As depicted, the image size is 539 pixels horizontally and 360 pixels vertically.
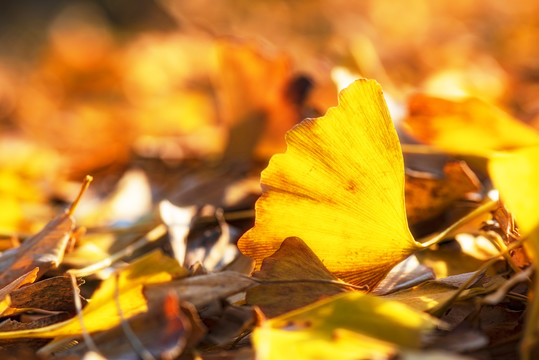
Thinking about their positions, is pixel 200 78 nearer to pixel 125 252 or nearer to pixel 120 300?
pixel 125 252

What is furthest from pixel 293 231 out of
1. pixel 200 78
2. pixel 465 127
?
pixel 200 78

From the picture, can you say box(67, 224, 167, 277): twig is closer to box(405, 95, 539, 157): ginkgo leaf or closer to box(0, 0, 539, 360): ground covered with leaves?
box(0, 0, 539, 360): ground covered with leaves

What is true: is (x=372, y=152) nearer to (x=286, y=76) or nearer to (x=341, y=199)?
(x=341, y=199)

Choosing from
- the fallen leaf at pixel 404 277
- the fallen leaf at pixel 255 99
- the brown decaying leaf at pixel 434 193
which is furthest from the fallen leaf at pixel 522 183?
the fallen leaf at pixel 255 99

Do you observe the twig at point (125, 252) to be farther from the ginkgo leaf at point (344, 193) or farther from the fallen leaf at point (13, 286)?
the ginkgo leaf at point (344, 193)

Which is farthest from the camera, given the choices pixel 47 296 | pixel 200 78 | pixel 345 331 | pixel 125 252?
pixel 200 78

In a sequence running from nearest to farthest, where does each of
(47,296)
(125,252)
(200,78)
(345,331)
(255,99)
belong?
(345,331), (47,296), (125,252), (255,99), (200,78)
